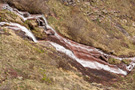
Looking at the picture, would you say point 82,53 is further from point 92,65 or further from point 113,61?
point 113,61

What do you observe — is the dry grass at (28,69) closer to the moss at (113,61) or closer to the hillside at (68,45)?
the hillside at (68,45)

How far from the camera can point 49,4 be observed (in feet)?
122

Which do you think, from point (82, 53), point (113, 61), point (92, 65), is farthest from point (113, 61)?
point (82, 53)

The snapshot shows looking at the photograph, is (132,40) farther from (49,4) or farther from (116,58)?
(49,4)

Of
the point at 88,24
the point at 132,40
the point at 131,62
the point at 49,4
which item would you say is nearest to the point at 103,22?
the point at 88,24

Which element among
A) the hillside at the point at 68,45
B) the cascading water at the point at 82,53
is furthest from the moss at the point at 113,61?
the cascading water at the point at 82,53

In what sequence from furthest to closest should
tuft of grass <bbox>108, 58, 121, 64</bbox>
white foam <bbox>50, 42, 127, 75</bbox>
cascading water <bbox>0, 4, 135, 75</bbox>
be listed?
1. tuft of grass <bbox>108, 58, 121, 64</bbox>
2. cascading water <bbox>0, 4, 135, 75</bbox>
3. white foam <bbox>50, 42, 127, 75</bbox>

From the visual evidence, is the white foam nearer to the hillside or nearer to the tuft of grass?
the hillside

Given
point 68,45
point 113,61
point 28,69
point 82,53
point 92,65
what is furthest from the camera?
point 113,61

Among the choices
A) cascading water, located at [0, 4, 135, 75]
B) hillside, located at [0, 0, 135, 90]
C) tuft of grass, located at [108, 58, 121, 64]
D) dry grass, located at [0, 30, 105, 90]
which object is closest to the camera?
dry grass, located at [0, 30, 105, 90]

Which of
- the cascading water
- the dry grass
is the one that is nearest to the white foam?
the cascading water

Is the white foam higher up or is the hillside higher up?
the hillside

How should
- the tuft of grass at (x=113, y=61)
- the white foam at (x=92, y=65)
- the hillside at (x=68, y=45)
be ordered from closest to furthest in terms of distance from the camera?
the hillside at (x=68, y=45), the white foam at (x=92, y=65), the tuft of grass at (x=113, y=61)

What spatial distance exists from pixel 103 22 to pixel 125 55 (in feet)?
42.3
